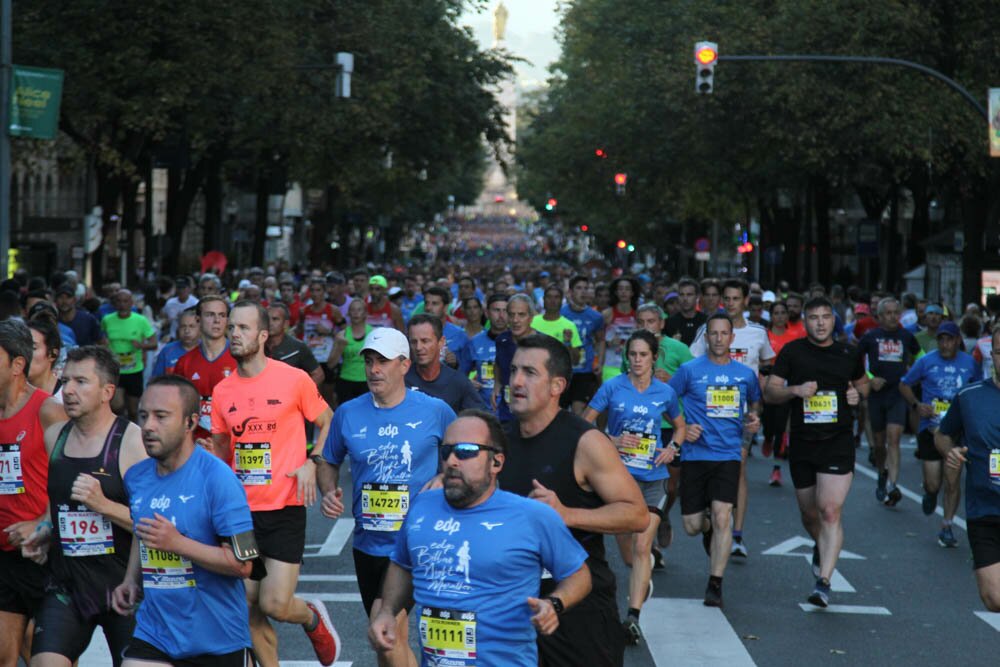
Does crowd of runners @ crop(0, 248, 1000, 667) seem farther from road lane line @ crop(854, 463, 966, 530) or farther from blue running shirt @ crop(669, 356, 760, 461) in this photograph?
road lane line @ crop(854, 463, 966, 530)

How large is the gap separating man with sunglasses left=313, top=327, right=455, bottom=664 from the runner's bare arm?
175 cm

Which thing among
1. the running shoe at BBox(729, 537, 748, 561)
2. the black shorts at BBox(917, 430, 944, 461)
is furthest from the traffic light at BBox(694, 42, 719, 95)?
the running shoe at BBox(729, 537, 748, 561)

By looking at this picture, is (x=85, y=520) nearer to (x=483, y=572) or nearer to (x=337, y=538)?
(x=483, y=572)

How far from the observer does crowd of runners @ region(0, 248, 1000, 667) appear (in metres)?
5.44

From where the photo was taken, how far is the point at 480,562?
534 centimetres

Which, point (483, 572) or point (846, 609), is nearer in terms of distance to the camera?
point (483, 572)

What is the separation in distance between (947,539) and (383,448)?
22.4 feet

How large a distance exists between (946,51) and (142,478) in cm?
2646

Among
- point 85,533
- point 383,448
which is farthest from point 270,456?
point 85,533

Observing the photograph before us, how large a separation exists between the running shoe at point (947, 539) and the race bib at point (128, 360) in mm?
8792

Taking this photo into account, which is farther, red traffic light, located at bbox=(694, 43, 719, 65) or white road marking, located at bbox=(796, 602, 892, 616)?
red traffic light, located at bbox=(694, 43, 719, 65)

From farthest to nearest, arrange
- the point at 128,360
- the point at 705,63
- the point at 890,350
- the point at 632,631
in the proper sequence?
the point at 705,63, the point at 128,360, the point at 890,350, the point at 632,631

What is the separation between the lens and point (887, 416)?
16.5m

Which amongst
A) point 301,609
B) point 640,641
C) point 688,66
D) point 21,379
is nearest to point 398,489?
point 301,609
